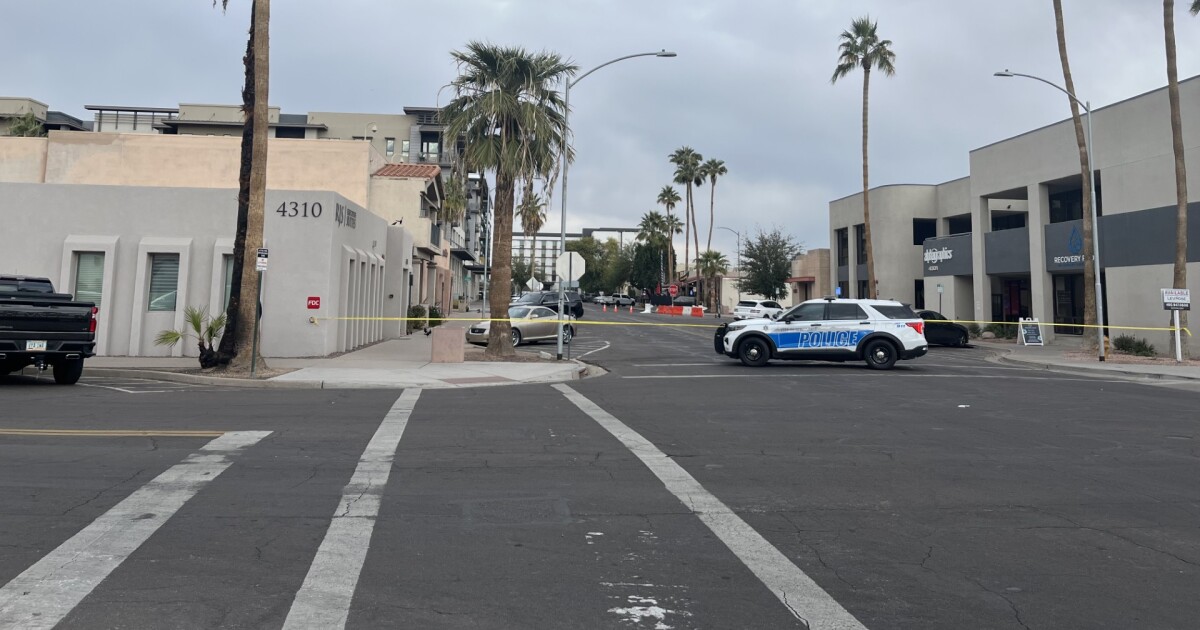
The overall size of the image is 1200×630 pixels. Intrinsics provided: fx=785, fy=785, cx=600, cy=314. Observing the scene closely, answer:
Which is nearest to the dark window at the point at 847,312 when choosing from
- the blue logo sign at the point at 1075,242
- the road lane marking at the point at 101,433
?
the road lane marking at the point at 101,433

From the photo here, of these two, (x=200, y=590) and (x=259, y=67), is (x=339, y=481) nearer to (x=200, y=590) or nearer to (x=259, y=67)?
(x=200, y=590)

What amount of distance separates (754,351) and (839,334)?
7.01 feet

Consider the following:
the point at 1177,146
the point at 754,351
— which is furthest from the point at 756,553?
the point at 1177,146

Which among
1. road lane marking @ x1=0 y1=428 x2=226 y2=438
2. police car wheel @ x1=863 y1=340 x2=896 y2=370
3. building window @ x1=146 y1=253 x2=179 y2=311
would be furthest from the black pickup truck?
police car wheel @ x1=863 y1=340 x2=896 y2=370

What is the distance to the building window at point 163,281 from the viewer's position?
2012 cm

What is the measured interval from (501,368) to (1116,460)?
42.7 feet

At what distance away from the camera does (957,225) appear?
47344mm

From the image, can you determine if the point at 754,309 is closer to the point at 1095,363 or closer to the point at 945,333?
the point at 945,333

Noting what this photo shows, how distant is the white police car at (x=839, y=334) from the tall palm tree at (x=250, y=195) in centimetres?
1150

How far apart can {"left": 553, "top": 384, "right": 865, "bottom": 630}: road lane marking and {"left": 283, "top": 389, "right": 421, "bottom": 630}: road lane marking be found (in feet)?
7.98

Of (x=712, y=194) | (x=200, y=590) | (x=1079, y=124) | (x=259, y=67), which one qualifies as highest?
(x=712, y=194)

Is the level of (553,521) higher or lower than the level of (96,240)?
lower

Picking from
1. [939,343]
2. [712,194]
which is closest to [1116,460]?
[939,343]

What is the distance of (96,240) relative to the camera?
19844 millimetres
